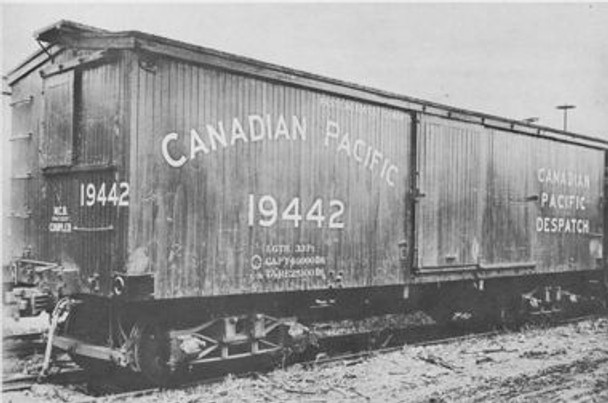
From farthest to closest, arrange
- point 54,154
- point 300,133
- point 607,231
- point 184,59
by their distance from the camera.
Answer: point 607,231
point 300,133
point 54,154
point 184,59

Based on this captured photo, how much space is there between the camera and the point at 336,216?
9070 mm

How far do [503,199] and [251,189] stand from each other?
5.58 m

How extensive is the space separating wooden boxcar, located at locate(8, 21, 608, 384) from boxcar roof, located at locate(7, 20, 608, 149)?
→ 2 centimetres

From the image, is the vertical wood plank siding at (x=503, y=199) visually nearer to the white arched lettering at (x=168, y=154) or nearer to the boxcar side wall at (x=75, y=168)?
the white arched lettering at (x=168, y=154)

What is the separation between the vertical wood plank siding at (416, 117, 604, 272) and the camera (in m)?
10.5

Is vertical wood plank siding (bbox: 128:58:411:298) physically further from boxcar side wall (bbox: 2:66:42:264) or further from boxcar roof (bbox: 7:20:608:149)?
boxcar side wall (bbox: 2:66:42:264)

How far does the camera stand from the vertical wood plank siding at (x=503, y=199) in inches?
414

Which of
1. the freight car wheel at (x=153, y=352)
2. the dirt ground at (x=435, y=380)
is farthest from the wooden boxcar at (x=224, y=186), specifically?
the dirt ground at (x=435, y=380)

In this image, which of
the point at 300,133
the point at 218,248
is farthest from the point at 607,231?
the point at 218,248

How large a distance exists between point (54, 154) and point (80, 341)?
2.19 metres

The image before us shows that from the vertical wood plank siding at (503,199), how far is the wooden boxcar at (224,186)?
0.05m

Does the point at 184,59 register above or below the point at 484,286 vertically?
above

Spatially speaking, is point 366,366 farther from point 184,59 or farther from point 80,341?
point 184,59

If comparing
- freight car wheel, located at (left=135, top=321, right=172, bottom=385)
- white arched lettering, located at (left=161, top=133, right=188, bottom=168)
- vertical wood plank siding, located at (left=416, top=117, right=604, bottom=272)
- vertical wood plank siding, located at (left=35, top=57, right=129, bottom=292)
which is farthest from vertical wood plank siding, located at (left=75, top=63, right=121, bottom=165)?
vertical wood plank siding, located at (left=416, top=117, right=604, bottom=272)
